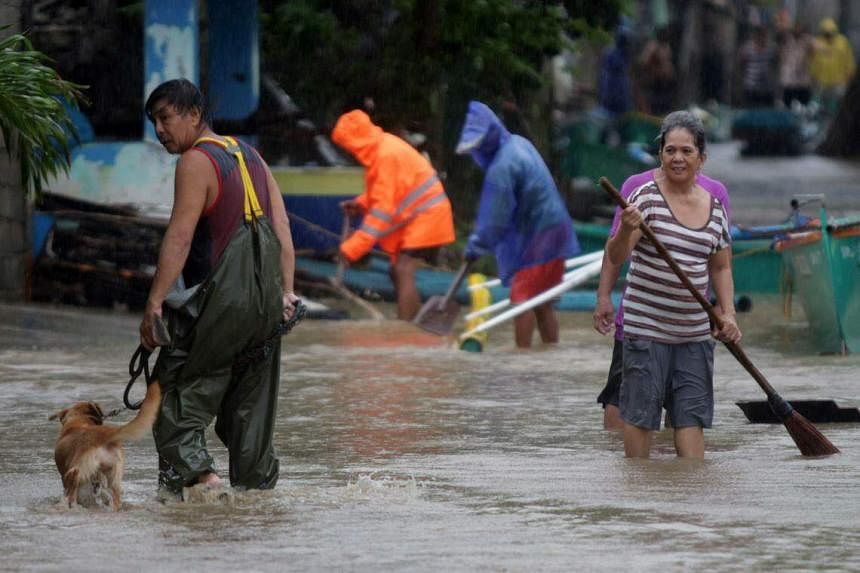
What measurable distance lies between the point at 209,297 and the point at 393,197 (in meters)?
8.08

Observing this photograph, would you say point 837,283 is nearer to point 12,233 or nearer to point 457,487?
point 457,487

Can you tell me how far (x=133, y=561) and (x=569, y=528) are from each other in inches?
58.9

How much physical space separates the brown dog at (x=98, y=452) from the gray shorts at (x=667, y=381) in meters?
1.96

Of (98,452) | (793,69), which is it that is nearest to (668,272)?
(98,452)

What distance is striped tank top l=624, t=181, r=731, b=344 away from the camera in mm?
7969

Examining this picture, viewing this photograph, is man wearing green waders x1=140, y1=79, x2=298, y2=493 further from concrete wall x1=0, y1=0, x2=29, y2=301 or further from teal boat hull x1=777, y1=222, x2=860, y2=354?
concrete wall x1=0, y1=0, x2=29, y2=301

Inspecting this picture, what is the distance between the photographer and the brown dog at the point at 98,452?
7.09m

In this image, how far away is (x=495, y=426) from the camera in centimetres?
980

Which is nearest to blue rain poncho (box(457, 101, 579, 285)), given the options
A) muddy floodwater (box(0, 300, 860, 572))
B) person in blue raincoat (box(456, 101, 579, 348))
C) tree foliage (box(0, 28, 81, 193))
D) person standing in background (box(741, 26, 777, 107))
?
person in blue raincoat (box(456, 101, 579, 348))

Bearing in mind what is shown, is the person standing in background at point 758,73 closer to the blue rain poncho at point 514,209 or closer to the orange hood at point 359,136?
the orange hood at point 359,136

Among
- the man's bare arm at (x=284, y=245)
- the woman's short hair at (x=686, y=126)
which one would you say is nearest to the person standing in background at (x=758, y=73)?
the woman's short hair at (x=686, y=126)

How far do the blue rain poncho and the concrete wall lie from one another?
441 centimetres

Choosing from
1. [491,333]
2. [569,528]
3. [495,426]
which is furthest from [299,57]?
[569,528]

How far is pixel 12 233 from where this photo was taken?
16328 mm
